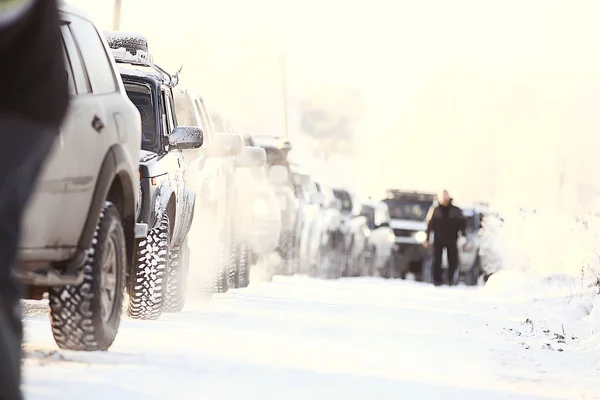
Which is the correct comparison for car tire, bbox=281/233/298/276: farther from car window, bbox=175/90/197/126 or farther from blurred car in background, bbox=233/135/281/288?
car window, bbox=175/90/197/126

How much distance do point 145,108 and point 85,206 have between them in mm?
4745

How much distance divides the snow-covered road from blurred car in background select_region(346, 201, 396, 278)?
17966 millimetres

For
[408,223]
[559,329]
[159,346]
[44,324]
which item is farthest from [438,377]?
[408,223]

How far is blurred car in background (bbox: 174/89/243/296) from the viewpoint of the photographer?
13773 mm

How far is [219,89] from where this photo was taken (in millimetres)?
76562

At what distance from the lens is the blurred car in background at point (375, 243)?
1271 inches

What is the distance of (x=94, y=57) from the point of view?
25.9ft

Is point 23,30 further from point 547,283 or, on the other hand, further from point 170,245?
point 547,283

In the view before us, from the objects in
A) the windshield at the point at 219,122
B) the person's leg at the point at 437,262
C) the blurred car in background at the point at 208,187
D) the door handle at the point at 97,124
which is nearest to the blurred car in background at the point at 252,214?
the windshield at the point at 219,122

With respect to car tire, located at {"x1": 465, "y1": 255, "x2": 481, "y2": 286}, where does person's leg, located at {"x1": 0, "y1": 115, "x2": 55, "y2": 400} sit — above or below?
above

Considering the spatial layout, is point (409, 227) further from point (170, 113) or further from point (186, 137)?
point (186, 137)

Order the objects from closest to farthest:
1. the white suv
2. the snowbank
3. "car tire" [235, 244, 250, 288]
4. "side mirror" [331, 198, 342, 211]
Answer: the white suv
the snowbank
"car tire" [235, 244, 250, 288]
"side mirror" [331, 198, 342, 211]

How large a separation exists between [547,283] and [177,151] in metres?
9.65

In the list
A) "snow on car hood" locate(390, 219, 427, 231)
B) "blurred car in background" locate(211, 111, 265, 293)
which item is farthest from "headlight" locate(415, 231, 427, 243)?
"blurred car in background" locate(211, 111, 265, 293)
